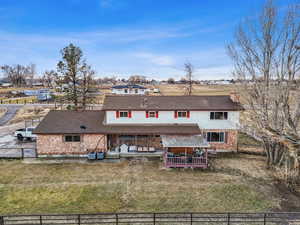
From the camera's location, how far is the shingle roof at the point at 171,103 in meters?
20.2

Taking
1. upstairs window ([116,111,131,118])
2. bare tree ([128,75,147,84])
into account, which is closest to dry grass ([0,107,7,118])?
upstairs window ([116,111,131,118])

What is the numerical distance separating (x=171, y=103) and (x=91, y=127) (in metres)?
8.53

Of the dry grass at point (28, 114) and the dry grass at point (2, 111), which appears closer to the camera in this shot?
the dry grass at point (28, 114)

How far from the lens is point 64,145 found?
1897 centimetres

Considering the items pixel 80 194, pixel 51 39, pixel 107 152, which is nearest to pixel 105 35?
Answer: pixel 51 39

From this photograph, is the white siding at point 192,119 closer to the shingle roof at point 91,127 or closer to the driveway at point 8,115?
the shingle roof at point 91,127

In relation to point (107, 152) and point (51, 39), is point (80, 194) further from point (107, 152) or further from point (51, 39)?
point (51, 39)

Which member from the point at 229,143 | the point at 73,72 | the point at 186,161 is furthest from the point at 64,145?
the point at 229,143

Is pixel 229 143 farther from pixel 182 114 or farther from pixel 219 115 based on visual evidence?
Answer: pixel 182 114

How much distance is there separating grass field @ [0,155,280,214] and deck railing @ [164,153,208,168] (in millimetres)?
701

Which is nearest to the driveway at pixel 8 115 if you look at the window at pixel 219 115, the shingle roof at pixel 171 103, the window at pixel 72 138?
the window at pixel 72 138

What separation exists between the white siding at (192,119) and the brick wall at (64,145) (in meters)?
2.42

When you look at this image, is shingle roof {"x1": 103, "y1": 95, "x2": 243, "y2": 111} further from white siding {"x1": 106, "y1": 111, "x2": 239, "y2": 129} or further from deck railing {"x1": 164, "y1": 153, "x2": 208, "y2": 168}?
deck railing {"x1": 164, "y1": 153, "x2": 208, "y2": 168}

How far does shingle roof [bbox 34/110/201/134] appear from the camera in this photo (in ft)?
61.5
